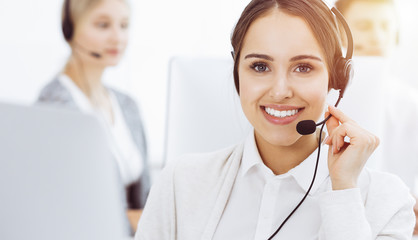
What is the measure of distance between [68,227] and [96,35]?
2.52m

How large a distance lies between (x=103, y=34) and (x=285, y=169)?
2.14 m

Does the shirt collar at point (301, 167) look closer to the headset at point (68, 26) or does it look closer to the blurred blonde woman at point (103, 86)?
the blurred blonde woman at point (103, 86)

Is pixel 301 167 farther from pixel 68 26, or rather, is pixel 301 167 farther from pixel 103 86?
pixel 68 26

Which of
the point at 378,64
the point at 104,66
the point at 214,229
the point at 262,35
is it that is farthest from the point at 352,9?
the point at 104,66

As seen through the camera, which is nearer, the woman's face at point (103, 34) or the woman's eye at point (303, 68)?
the woman's eye at point (303, 68)

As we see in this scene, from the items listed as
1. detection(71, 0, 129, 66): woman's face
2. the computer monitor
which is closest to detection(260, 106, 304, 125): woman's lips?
the computer monitor

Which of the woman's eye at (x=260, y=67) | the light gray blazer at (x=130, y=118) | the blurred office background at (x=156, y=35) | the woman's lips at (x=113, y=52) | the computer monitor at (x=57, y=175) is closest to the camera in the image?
the computer monitor at (x=57, y=175)

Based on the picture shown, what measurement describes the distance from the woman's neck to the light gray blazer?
1302 millimetres

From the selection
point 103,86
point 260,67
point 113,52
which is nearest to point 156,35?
point 113,52

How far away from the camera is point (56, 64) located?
2424mm

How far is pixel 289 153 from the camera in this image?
3.52ft

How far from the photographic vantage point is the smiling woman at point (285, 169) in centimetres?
94

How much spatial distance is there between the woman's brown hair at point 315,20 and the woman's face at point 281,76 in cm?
1

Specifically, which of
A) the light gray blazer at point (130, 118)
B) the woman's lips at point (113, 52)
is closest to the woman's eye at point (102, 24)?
the woman's lips at point (113, 52)
